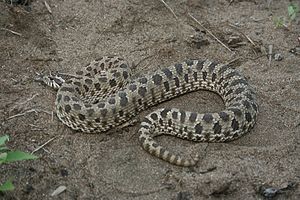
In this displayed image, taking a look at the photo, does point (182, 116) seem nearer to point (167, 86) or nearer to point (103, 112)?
point (167, 86)

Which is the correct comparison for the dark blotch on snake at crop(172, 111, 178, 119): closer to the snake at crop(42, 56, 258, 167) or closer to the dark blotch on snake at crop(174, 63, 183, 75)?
the snake at crop(42, 56, 258, 167)

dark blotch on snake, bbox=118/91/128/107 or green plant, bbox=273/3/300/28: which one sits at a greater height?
green plant, bbox=273/3/300/28

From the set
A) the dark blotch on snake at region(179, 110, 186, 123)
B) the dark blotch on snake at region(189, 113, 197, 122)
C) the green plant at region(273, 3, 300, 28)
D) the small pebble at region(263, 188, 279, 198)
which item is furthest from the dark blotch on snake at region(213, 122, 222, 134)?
the green plant at region(273, 3, 300, 28)

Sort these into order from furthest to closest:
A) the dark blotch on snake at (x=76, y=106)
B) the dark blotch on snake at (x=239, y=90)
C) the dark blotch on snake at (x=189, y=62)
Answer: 1. the dark blotch on snake at (x=189, y=62)
2. the dark blotch on snake at (x=239, y=90)
3. the dark blotch on snake at (x=76, y=106)

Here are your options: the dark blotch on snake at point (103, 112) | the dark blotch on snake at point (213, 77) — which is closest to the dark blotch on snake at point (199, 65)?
the dark blotch on snake at point (213, 77)

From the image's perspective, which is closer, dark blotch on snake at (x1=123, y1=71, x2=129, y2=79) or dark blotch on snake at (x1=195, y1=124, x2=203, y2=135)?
dark blotch on snake at (x1=195, y1=124, x2=203, y2=135)

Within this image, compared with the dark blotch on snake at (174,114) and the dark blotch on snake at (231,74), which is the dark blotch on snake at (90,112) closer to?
the dark blotch on snake at (174,114)

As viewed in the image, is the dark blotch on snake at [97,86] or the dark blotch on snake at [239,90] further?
the dark blotch on snake at [97,86]
